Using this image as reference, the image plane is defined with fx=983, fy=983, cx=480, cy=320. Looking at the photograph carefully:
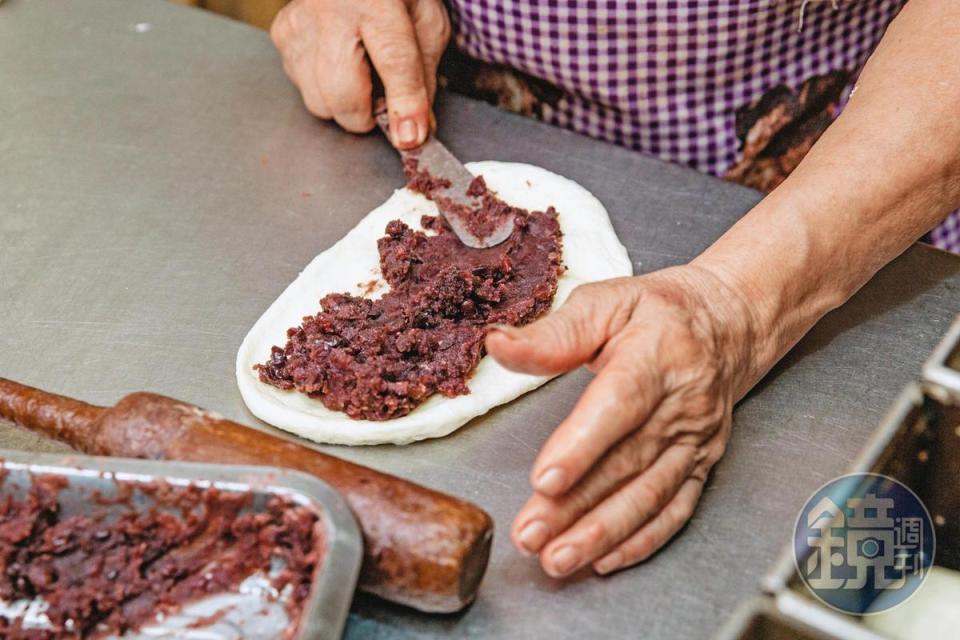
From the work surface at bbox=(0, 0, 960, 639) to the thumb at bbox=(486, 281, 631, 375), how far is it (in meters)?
0.34

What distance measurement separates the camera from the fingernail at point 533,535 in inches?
60.4

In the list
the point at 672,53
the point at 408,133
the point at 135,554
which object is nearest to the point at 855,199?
the point at 672,53

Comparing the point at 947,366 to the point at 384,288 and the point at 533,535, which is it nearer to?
the point at 533,535

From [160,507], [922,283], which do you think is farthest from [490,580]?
[922,283]

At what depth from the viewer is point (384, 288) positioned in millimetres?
2121

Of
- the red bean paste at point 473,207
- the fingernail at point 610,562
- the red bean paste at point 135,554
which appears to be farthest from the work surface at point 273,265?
the red bean paste at point 135,554

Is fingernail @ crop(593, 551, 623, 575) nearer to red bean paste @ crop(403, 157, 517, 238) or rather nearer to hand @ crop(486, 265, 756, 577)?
hand @ crop(486, 265, 756, 577)

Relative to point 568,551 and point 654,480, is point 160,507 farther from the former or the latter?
point 654,480

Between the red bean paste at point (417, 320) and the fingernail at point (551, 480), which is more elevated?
the fingernail at point (551, 480)

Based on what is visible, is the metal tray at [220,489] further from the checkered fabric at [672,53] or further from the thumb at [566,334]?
the checkered fabric at [672,53]

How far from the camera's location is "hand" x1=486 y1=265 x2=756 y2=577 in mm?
1524

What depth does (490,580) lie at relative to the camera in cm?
168

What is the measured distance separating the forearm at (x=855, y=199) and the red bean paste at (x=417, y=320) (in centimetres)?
39

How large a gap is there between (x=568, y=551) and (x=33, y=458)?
33.4 inches
